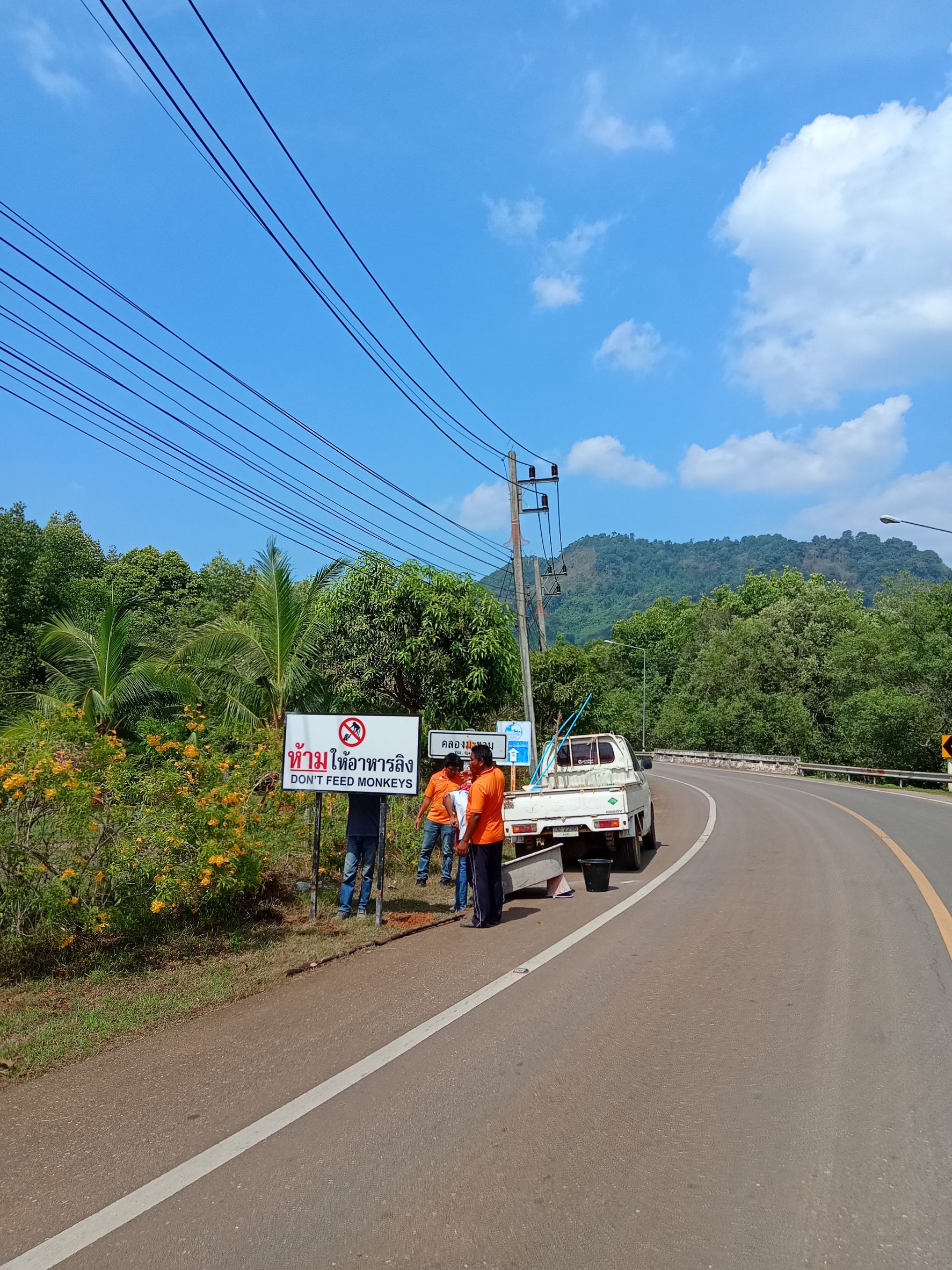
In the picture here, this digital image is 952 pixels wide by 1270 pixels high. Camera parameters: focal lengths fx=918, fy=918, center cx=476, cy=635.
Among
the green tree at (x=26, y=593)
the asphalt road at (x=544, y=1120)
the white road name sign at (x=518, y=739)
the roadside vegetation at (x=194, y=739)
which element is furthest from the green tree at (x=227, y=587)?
the asphalt road at (x=544, y=1120)

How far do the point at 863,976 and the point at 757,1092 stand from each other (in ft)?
8.55

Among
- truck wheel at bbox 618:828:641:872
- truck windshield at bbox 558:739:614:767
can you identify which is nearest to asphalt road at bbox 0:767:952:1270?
truck wheel at bbox 618:828:641:872

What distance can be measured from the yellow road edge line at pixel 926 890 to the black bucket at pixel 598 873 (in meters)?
3.50

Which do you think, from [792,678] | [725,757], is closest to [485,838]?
[725,757]

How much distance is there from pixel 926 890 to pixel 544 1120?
7.96 metres

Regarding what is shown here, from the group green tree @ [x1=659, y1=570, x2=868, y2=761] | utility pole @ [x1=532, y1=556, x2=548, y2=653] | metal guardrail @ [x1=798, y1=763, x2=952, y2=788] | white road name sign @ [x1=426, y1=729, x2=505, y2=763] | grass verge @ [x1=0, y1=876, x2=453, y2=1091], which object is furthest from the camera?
green tree @ [x1=659, y1=570, x2=868, y2=761]

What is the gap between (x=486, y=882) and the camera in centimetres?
925

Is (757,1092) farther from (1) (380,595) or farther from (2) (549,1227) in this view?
(1) (380,595)

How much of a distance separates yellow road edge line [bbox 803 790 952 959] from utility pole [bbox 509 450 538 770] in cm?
742

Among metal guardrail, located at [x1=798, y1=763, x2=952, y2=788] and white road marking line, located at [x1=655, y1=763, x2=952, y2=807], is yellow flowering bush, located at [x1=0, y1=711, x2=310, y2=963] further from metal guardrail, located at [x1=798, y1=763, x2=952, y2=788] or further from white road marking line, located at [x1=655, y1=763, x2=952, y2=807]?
metal guardrail, located at [x1=798, y1=763, x2=952, y2=788]

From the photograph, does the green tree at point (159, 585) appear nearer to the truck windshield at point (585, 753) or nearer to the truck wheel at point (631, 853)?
the truck windshield at point (585, 753)

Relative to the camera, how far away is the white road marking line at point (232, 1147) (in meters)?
3.35

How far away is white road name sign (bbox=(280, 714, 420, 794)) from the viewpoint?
9172mm

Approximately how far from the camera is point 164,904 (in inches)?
287
